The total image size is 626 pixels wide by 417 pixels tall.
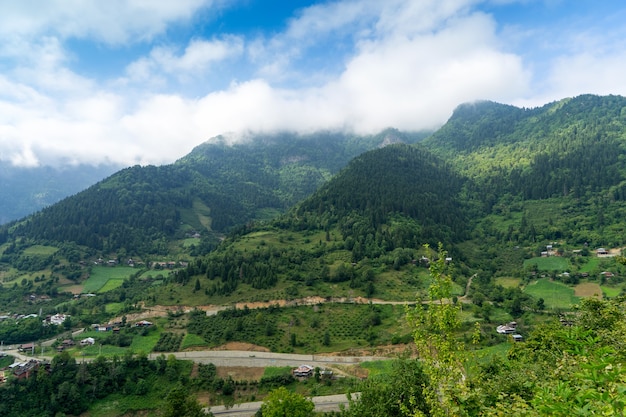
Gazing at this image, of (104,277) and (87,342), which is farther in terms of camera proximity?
(104,277)

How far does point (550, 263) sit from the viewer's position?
110562 mm

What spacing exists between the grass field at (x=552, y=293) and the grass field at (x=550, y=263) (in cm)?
893

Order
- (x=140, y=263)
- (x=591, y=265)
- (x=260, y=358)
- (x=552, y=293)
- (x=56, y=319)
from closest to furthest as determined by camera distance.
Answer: (x=260, y=358) < (x=552, y=293) < (x=591, y=265) < (x=56, y=319) < (x=140, y=263)

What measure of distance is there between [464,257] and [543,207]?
195 feet

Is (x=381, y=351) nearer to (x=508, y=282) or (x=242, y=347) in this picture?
(x=242, y=347)

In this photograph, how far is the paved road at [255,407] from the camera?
58.6 m

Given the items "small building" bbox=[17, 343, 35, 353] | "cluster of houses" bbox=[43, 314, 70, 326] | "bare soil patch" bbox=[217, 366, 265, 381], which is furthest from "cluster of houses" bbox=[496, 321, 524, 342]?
"cluster of houses" bbox=[43, 314, 70, 326]

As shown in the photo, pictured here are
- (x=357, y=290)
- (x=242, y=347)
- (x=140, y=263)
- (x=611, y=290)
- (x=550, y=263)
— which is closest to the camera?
(x=242, y=347)

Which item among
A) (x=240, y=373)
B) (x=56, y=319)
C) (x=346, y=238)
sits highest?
(x=346, y=238)

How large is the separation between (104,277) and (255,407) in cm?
12020

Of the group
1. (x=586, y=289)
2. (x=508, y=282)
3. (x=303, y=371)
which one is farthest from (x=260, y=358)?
(x=586, y=289)

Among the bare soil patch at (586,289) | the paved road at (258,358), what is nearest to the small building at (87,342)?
the paved road at (258,358)

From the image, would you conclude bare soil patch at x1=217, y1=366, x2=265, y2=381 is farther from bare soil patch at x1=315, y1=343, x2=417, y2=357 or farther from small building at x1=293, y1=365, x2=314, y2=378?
bare soil patch at x1=315, y1=343, x2=417, y2=357

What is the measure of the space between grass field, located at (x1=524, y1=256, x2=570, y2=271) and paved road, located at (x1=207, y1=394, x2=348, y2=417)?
81.5 m
